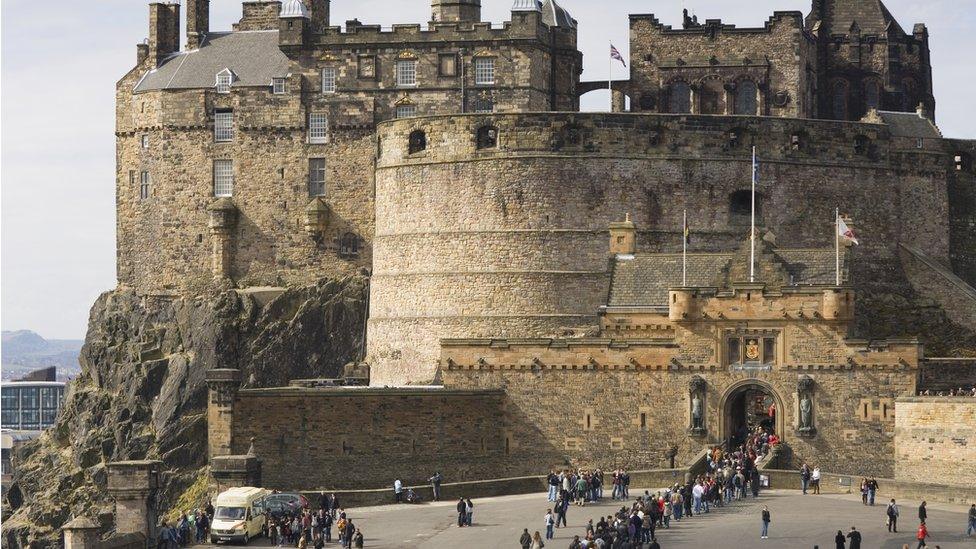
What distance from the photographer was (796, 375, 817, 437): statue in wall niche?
67.6 meters

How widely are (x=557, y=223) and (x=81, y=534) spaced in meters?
28.8

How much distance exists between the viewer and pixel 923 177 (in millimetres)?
82938

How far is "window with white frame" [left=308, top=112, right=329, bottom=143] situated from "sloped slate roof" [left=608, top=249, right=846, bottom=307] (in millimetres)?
15622

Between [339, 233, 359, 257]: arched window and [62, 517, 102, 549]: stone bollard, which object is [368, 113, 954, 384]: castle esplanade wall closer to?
[339, 233, 359, 257]: arched window

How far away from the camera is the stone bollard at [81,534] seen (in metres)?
53.2

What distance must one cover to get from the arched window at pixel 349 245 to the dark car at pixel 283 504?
24.8 m

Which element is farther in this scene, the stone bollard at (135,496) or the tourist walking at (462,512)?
the stone bollard at (135,496)

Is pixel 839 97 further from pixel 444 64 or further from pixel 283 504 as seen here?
pixel 283 504

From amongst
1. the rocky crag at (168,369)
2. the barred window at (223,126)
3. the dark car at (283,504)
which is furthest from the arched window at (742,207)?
the dark car at (283,504)

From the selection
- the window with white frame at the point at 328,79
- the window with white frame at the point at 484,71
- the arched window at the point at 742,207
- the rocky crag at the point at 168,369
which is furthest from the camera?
the window with white frame at the point at 328,79

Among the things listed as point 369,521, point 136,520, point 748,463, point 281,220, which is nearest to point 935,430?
point 748,463

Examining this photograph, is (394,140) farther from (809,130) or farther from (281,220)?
(809,130)

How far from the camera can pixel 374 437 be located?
6888cm

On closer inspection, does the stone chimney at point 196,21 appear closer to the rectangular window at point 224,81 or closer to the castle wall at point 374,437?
the rectangular window at point 224,81
